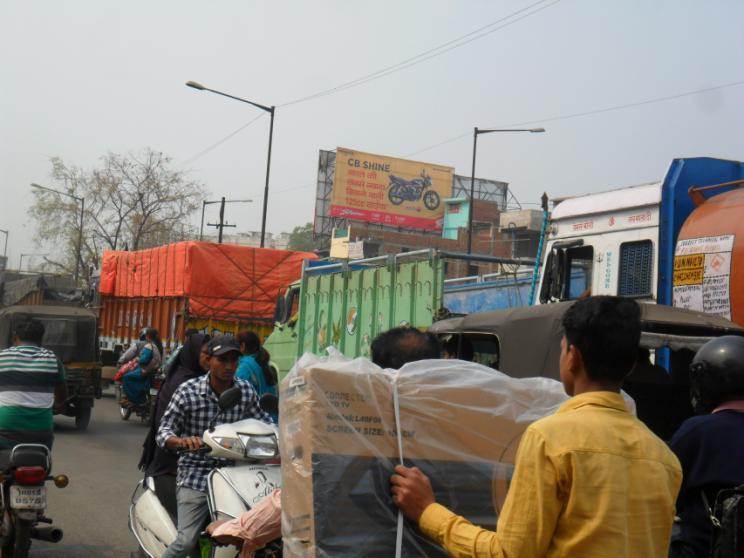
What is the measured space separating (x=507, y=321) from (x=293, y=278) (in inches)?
517

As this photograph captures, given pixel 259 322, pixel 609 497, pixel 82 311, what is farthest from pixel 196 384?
pixel 259 322

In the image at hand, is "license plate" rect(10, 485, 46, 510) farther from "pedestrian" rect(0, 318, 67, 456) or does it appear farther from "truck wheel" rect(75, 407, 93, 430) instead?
"truck wheel" rect(75, 407, 93, 430)

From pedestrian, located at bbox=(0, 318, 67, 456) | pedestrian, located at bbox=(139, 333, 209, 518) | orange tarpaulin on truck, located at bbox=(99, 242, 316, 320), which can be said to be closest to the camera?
pedestrian, located at bbox=(139, 333, 209, 518)

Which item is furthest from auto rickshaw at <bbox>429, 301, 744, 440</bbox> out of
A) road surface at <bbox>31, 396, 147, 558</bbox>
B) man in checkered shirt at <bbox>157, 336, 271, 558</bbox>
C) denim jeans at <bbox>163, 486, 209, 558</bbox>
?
road surface at <bbox>31, 396, 147, 558</bbox>

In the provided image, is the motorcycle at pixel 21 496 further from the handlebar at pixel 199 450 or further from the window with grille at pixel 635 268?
the window with grille at pixel 635 268

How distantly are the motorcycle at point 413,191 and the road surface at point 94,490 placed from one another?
128 feet

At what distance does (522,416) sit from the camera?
275 centimetres

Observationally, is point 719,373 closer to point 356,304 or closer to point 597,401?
point 597,401

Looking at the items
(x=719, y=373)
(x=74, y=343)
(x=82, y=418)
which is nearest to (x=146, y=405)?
(x=82, y=418)

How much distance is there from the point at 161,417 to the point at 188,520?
2.88 feet

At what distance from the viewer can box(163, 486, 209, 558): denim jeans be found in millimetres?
4363

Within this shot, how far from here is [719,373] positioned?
3.31 metres

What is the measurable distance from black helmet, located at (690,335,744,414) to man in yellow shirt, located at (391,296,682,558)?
120cm

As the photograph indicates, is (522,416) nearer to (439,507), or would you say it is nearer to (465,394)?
(465,394)
